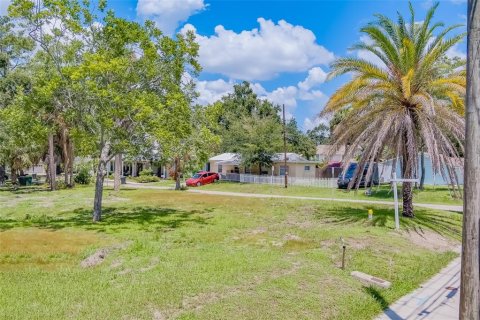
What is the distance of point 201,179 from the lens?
41.8 meters

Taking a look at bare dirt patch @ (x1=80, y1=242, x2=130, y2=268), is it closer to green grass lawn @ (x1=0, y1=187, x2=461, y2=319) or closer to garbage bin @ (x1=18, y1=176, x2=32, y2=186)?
green grass lawn @ (x1=0, y1=187, x2=461, y2=319)

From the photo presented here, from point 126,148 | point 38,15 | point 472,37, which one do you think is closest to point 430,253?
point 472,37

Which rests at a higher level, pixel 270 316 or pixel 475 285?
Result: pixel 475 285

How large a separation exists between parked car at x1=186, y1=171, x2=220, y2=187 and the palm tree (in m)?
26.5

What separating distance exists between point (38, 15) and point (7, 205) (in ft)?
40.7

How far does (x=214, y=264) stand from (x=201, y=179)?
32748 mm

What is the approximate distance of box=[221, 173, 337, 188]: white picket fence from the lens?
34250 mm

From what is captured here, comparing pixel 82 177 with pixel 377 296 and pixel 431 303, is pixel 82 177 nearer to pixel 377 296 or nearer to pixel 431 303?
pixel 377 296

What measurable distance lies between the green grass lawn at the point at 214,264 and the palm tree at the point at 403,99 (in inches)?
115

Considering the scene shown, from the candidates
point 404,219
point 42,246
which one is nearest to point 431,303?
point 404,219

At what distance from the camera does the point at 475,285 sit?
4863mm

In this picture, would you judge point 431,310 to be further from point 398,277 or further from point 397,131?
point 397,131

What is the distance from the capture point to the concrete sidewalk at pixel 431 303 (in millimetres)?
6844

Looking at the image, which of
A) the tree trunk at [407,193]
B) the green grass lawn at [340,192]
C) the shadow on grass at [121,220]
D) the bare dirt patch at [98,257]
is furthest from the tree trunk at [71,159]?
the tree trunk at [407,193]
